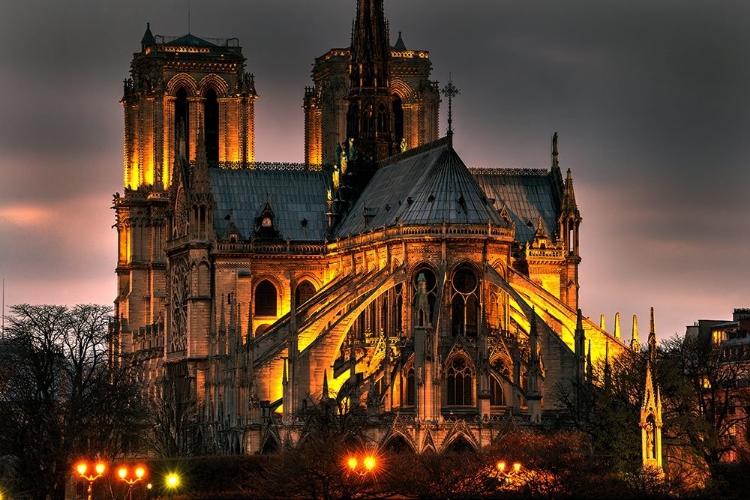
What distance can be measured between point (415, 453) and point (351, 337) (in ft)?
50.0

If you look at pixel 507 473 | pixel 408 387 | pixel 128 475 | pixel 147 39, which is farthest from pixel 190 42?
pixel 507 473

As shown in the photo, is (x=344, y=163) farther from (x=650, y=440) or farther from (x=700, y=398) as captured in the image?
(x=650, y=440)

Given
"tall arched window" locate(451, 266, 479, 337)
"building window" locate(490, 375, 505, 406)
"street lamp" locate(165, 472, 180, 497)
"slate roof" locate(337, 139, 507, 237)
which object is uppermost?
"slate roof" locate(337, 139, 507, 237)

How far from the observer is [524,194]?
483 feet

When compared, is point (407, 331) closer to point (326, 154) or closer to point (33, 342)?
point (33, 342)

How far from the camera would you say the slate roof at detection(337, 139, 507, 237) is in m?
128

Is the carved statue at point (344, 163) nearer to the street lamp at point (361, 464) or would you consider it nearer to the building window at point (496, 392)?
the building window at point (496, 392)

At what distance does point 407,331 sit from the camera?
416 ft

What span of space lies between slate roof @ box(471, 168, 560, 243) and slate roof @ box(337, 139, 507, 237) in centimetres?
889

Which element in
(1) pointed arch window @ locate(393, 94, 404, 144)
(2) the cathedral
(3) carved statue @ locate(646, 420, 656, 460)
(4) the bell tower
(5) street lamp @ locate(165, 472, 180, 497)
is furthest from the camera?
(1) pointed arch window @ locate(393, 94, 404, 144)

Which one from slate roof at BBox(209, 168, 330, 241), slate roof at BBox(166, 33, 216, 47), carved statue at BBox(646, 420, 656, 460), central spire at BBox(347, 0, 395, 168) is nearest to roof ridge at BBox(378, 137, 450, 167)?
central spire at BBox(347, 0, 395, 168)

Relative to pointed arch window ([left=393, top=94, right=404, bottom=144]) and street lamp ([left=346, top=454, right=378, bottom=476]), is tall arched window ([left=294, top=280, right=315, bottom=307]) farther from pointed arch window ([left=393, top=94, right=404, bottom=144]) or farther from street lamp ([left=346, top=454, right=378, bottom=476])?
street lamp ([left=346, top=454, right=378, bottom=476])

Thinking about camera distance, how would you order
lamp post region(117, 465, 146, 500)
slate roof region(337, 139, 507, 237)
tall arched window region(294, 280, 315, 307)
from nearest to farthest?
lamp post region(117, 465, 146, 500)
slate roof region(337, 139, 507, 237)
tall arched window region(294, 280, 315, 307)

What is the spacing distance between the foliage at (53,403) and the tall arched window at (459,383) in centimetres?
1621
